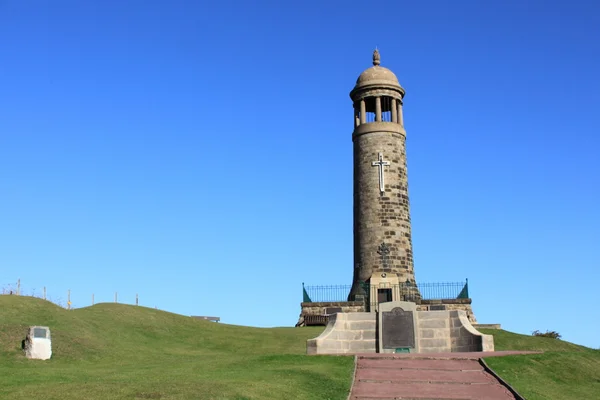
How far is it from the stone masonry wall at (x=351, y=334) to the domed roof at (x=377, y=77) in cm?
2108

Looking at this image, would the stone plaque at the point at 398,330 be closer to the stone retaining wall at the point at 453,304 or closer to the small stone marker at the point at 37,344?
the small stone marker at the point at 37,344

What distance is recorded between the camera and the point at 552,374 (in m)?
22.5

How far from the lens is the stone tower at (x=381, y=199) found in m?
41.7

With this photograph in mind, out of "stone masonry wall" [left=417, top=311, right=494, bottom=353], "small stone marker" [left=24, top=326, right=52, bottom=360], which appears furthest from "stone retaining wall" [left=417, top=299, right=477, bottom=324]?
"small stone marker" [left=24, top=326, right=52, bottom=360]

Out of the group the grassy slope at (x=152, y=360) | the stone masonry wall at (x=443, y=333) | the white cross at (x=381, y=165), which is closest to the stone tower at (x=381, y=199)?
the white cross at (x=381, y=165)

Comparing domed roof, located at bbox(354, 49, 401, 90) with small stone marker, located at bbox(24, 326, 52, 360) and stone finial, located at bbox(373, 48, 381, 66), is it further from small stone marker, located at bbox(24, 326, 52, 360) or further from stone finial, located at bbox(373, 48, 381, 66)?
small stone marker, located at bbox(24, 326, 52, 360)

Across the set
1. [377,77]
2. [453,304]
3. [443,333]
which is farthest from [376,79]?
[443,333]

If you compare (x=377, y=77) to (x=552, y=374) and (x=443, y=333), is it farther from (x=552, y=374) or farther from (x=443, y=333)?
(x=552, y=374)

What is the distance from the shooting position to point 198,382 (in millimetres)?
18422

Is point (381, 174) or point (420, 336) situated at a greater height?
point (381, 174)

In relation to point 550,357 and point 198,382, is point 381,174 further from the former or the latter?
point 198,382

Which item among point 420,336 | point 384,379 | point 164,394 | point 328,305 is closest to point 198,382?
point 164,394

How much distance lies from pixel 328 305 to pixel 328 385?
23.3 metres

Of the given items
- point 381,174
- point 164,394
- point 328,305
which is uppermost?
point 381,174
